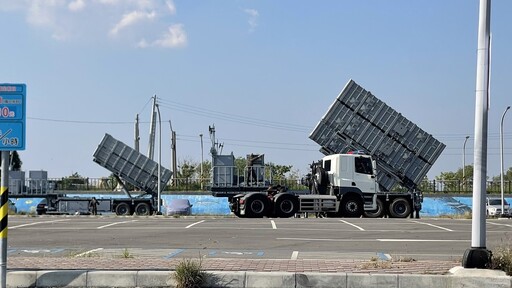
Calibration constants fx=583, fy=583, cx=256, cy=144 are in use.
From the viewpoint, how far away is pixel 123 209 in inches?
1459

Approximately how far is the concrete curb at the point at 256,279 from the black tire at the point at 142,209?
94.9ft

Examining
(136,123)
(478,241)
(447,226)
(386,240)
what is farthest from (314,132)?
(136,123)

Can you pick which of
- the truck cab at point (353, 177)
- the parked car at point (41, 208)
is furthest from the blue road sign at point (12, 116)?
the parked car at point (41, 208)

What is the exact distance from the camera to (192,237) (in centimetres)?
1588

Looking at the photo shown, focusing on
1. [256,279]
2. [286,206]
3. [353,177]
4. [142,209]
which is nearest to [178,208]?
[142,209]

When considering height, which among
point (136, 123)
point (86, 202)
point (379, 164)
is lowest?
point (86, 202)

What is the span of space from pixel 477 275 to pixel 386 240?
7.35 metres

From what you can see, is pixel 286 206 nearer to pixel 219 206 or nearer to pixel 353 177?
pixel 353 177

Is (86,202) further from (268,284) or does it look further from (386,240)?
(268,284)

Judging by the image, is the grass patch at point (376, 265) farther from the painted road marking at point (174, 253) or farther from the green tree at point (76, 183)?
the green tree at point (76, 183)

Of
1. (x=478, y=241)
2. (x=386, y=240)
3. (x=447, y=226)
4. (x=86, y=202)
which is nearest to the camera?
(x=478, y=241)

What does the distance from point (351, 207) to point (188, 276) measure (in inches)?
777

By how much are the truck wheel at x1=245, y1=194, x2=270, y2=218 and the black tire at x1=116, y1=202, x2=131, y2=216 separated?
1271 centimetres

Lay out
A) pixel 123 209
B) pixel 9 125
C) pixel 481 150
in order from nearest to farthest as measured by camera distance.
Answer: pixel 9 125
pixel 481 150
pixel 123 209
